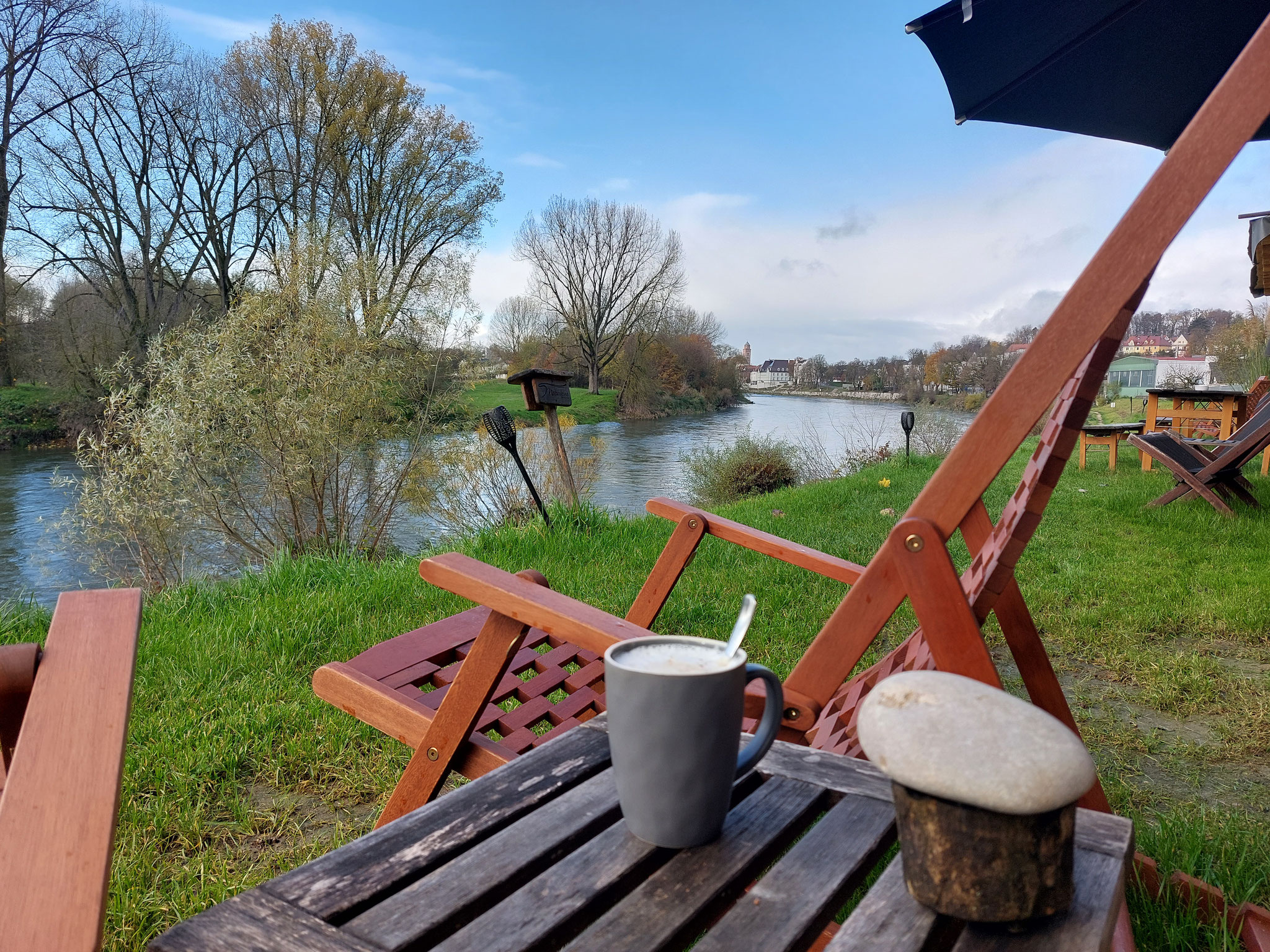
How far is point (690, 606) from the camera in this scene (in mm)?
3443

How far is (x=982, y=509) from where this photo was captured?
1371 mm

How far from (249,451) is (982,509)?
6.87 metres

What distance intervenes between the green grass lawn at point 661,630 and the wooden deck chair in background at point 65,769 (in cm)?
103

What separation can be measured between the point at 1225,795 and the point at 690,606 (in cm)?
197

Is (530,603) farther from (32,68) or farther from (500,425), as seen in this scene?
(32,68)

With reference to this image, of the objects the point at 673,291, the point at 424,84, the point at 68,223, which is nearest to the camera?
the point at 68,223

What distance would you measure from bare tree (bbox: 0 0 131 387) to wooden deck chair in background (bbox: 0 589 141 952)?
55.1ft

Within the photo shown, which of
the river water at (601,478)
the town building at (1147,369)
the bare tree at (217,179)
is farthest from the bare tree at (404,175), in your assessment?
the town building at (1147,369)

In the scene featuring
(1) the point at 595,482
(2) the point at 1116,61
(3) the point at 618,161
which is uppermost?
(3) the point at 618,161

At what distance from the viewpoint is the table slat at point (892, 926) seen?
23.4 inches

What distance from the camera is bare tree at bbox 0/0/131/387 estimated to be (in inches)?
502

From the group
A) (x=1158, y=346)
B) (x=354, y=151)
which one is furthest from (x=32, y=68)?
(x=1158, y=346)

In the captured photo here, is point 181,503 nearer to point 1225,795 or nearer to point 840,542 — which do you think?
point 840,542

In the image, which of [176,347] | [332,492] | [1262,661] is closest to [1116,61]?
[1262,661]
